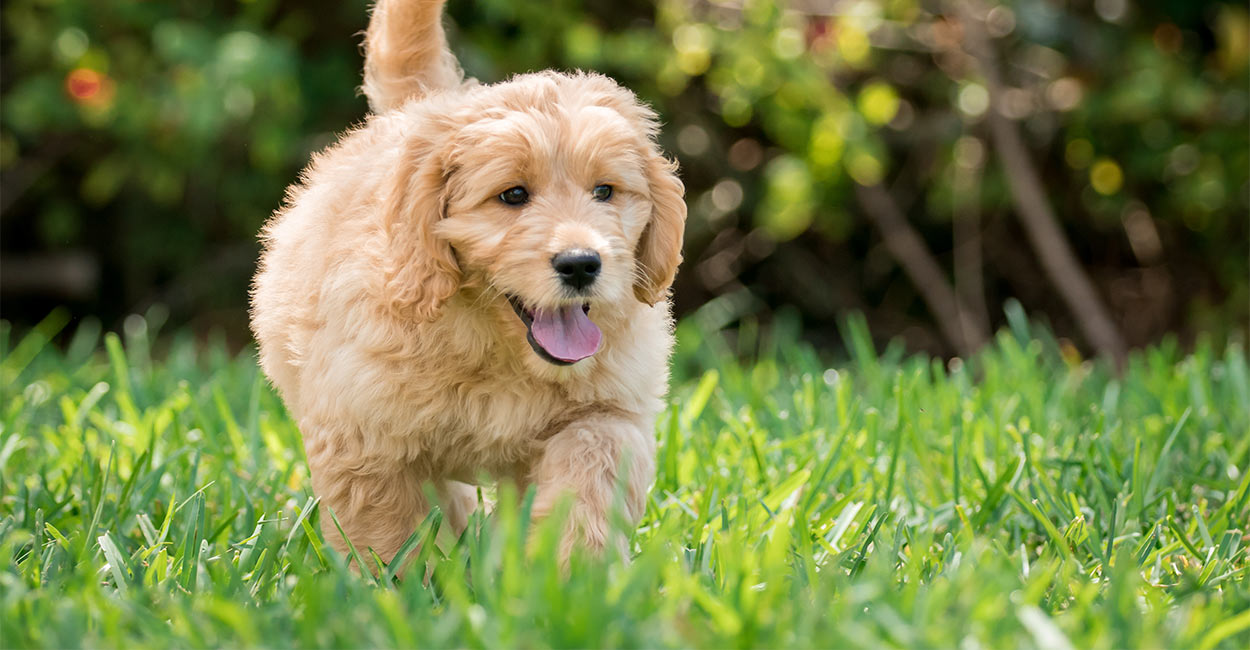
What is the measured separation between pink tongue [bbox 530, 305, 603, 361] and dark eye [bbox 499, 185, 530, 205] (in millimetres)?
232

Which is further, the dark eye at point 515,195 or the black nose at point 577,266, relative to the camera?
the dark eye at point 515,195

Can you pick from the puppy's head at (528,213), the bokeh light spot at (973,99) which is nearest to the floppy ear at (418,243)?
the puppy's head at (528,213)

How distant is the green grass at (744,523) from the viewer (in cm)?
199

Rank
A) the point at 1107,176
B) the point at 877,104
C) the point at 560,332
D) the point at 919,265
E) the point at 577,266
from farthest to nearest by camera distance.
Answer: the point at 919,265 < the point at 1107,176 < the point at 877,104 < the point at 560,332 < the point at 577,266

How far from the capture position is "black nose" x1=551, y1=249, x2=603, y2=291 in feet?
8.56

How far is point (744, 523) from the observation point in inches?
118

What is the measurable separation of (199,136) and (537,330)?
3.43 meters

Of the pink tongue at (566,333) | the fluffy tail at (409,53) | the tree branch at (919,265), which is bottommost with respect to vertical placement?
the tree branch at (919,265)

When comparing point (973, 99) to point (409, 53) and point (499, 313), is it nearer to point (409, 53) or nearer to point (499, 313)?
point (409, 53)

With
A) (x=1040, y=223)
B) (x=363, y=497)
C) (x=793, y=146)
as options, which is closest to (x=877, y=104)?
(x=793, y=146)

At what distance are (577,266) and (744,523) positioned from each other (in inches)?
30.0

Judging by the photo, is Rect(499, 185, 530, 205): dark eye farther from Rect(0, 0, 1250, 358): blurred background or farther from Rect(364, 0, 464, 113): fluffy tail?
Rect(0, 0, 1250, 358): blurred background

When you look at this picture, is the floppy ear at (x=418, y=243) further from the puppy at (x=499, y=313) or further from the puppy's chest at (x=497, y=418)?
the puppy's chest at (x=497, y=418)

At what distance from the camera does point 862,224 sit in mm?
7371
